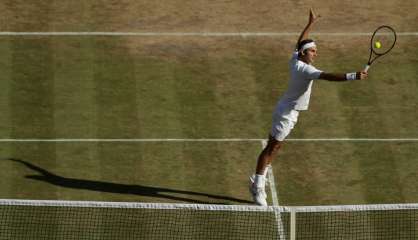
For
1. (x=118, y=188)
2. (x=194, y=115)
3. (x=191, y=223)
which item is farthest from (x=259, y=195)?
(x=194, y=115)

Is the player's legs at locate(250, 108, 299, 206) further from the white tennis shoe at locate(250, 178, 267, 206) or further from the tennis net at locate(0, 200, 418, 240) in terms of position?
the tennis net at locate(0, 200, 418, 240)

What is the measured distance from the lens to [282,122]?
20.1 m

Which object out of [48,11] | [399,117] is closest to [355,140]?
[399,117]

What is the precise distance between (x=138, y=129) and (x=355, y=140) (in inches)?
150

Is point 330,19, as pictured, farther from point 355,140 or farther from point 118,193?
point 118,193

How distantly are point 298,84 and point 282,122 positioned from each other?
66cm

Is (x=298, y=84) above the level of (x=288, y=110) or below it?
above

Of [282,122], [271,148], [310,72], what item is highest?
[310,72]

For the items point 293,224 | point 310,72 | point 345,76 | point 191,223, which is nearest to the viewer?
point 293,224

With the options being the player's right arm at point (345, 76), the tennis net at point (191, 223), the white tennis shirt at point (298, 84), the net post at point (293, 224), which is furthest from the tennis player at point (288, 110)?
the net post at point (293, 224)

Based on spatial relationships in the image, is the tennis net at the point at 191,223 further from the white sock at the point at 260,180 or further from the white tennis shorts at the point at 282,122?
the white tennis shorts at the point at 282,122

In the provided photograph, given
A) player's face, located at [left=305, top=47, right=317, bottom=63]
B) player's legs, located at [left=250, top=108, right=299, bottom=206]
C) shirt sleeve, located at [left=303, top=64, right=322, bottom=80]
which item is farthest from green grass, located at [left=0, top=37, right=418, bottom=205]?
player's face, located at [left=305, top=47, right=317, bottom=63]

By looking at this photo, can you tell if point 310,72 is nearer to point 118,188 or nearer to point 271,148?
point 271,148

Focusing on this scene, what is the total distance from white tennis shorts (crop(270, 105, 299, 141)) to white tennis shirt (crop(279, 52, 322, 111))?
8 cm
